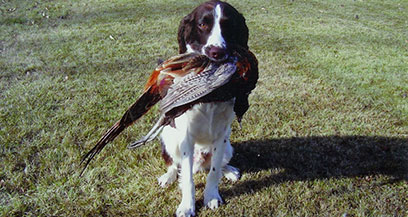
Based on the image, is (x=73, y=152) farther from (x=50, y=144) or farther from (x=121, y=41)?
(x=121, y=41)

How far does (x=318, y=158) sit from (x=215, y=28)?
1.80 meters

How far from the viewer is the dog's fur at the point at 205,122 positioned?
1.93 m

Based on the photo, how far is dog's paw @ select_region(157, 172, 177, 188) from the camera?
261cm

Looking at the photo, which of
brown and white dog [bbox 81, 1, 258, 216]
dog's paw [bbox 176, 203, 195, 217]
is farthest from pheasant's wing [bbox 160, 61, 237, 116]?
dog's paw [bbox 176, 203, 195, 217]

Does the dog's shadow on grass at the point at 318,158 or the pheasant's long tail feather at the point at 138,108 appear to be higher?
the pheasant's long tail feather at the point at 138,108

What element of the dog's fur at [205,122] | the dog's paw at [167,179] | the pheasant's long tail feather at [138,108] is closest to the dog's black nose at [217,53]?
the dog's fur at [205,122]

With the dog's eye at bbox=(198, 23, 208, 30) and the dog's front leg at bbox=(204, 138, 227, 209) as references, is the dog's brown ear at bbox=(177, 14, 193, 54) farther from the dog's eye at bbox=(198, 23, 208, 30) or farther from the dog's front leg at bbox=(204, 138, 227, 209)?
the dog's front leg at bbox=(204, 138, 227, 209)

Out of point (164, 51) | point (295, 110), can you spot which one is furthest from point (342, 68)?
point (164, 51)

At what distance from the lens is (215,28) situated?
6.32 feet

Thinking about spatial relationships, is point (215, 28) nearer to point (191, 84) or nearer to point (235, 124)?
point (191, 84)

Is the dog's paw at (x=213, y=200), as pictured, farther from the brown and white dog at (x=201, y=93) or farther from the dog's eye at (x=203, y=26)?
the dog's eye at (x=203, y=26)

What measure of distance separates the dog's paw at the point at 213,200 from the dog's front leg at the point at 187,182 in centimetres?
13

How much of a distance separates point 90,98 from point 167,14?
→ 4890mm

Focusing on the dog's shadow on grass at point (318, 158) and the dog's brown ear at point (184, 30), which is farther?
the dog's shadow on grass at point (318, 158)
